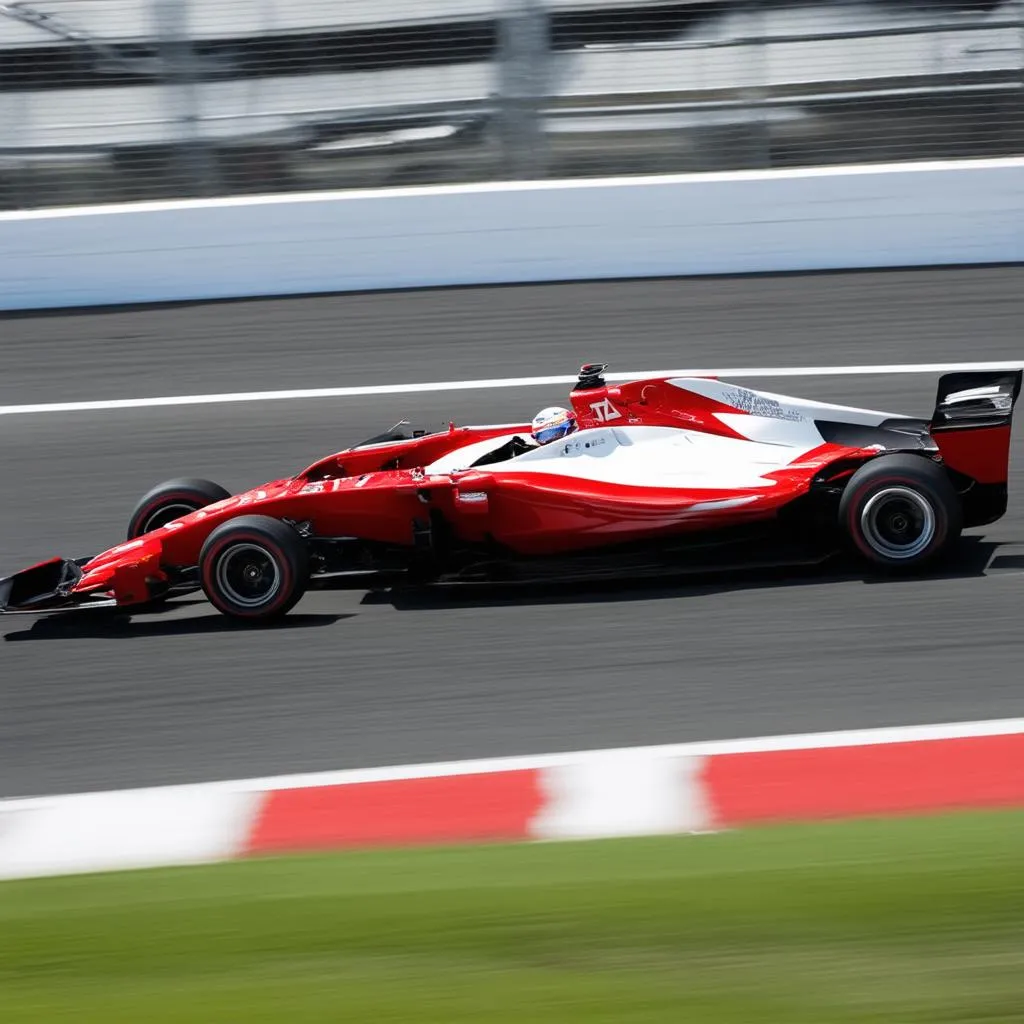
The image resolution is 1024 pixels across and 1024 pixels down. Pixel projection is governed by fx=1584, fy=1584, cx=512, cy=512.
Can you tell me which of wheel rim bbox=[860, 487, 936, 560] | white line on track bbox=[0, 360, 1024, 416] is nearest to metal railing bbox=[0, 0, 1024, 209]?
white line on track bbox=[0, 360, 1024, 416]

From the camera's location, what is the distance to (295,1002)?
120 inches

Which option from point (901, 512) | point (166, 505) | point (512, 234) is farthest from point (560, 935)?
point (512, 234)

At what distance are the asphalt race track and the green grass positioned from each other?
4.55 feet

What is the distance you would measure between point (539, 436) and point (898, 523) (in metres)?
1.51

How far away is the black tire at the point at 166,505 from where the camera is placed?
23.2ft

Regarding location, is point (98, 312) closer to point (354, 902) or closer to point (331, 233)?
point (331, 233)

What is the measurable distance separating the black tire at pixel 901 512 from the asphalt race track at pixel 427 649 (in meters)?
0.16

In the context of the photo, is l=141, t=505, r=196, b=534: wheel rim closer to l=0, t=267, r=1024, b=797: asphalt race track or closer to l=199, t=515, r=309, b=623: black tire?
l=0, t=267, r=1024, b=797: asphalt race track

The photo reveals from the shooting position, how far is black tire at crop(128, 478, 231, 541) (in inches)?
278

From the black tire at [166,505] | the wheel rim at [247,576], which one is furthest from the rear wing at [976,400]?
the black tire at [166,505]

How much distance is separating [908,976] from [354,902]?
1.22 metres

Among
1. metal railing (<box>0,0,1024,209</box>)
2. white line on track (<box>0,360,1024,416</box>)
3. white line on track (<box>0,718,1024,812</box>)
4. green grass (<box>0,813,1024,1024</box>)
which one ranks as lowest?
green grass (<box>0,813,1024,1024</box>)

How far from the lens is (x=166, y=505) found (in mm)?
7078

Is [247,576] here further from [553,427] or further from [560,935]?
[560,935]
